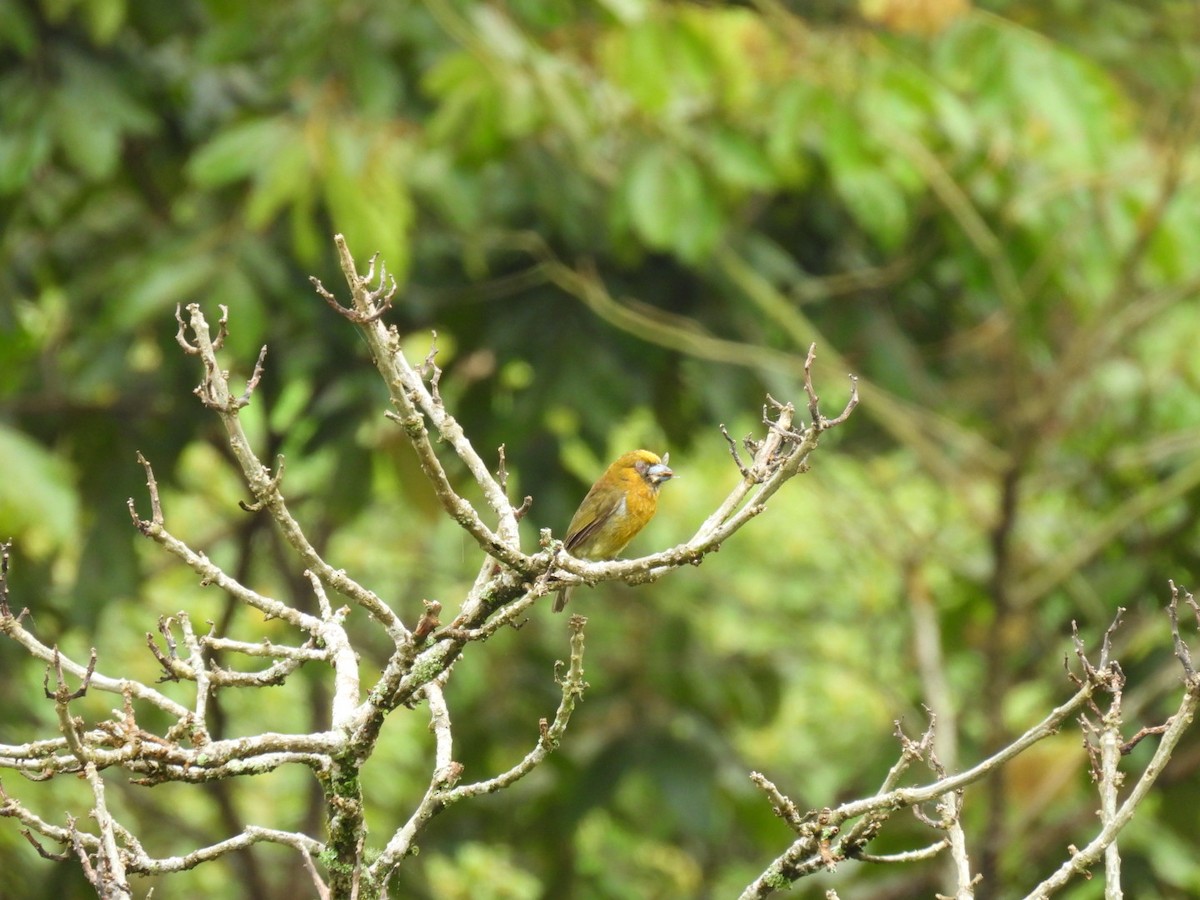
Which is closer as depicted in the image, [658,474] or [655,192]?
[658,474]

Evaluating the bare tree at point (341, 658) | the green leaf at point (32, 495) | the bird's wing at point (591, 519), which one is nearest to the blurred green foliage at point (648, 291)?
the green leaf at point (32, 495)

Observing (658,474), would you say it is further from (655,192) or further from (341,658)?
(341,658)

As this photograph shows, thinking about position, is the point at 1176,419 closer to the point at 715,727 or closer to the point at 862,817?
the point at 715,727

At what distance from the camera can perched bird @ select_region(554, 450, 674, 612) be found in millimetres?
4535

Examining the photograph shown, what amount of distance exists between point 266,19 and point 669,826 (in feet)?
15.6

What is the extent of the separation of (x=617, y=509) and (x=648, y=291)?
2.16 metres

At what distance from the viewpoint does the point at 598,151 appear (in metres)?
6.09

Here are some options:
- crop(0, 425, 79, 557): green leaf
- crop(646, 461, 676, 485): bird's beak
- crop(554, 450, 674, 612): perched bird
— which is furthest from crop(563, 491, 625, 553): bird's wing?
crop(0, 425, 79, 557): green leaf

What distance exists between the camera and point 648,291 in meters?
6.62

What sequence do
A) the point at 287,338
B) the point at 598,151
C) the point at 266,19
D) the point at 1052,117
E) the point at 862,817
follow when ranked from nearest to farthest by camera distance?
the point at 862,817, the point at 1052,117, the point at 266,19, the point at 598,151, the point at 287,338

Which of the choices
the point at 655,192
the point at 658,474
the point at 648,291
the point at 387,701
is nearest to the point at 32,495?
the point at 658,474

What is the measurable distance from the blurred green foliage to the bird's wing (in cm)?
47

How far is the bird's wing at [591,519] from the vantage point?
4.64 metres

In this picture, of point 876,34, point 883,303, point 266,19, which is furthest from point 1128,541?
point 266,19
